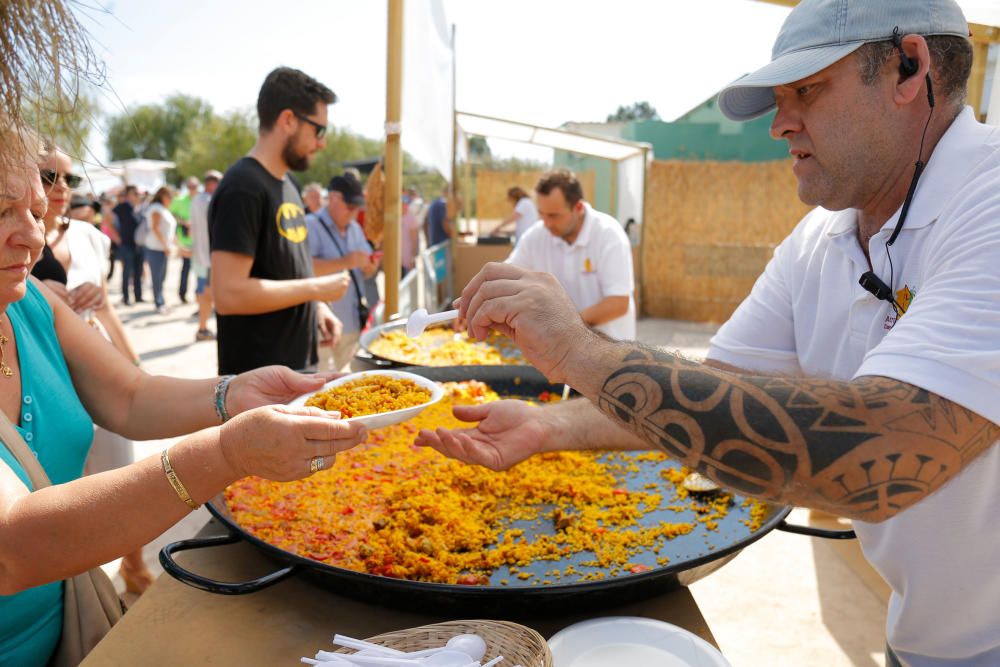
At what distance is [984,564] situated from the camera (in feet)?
4.59

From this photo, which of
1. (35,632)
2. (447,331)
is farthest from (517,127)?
(35,632)

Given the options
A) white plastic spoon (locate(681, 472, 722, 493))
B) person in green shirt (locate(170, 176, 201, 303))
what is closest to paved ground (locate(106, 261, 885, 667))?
white plastic spoon (locate(681, 472, 722, 493))

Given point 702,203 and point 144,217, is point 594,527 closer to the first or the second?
point 702,203

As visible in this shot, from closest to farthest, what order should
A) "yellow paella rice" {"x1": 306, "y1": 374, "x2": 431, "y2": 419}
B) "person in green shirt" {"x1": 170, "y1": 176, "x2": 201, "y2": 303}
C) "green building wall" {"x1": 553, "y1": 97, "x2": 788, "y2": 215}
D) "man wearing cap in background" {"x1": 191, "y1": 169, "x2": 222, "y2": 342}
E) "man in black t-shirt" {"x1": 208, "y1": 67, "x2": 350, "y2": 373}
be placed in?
"yellow paella rice" {"x1": 306, "y1": 374, "x2": 431, "y2": 419} < "man in black t-shirt" {"x1": 208, "y1": 67, "x2": 350, "y2": 373} < "man wearing cap in background" {"x1": 191, "y1": 169, "x2": 222, "y2": 342} < "green building wall" {"x1": 553, "y1": 97, "x2": 788, "y2": 215} < "person in green shirt" {"x1": 170, "y1": 176, "x2": 201, "y2": 303}

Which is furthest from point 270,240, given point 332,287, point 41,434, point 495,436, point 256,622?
point 256,622

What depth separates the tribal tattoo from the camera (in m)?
1.10

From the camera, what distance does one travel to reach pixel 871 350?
1332mm

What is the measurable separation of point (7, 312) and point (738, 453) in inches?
71.2

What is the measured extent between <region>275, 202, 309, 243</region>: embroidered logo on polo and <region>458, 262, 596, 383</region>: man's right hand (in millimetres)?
2365

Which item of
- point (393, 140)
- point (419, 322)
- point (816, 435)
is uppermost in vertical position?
point (393, 140)

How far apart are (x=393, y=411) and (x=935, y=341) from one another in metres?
1.15

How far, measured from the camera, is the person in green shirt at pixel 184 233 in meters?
13.2

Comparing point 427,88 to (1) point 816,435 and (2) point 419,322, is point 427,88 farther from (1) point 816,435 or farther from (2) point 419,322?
(1) point 816,435

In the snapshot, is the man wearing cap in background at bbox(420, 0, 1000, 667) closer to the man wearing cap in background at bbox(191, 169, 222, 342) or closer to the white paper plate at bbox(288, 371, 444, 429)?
the white paper plate at bbox(288, 371, 444, 429)
